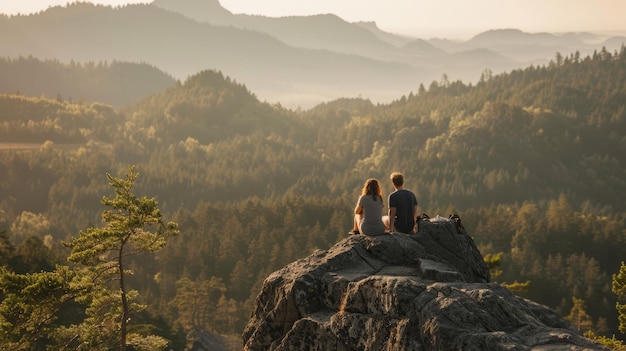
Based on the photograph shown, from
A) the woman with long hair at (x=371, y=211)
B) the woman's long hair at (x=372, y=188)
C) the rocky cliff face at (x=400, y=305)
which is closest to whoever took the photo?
the rocky cliff face at (x=400, y=305)

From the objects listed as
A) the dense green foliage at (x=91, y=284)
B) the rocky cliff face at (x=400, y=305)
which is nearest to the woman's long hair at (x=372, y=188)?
the rocky cliff face at (x=400, y=305)

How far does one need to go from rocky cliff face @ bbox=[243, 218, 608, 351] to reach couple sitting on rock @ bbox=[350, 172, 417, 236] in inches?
16.6

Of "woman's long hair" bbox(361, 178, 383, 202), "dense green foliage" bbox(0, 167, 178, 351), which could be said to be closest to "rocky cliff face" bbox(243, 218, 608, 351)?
"woman's long hair" bbox(361, 178, 383, 202)

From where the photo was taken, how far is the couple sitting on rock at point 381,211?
17.6 meters

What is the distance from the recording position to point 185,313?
94.8 meters

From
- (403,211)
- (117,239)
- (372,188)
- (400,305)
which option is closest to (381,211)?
(372,188)

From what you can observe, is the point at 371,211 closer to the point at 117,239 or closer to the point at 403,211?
the point at 403,211

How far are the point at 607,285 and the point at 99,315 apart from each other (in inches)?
4563

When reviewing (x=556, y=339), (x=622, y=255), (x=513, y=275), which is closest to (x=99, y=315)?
(x=556, y=339)

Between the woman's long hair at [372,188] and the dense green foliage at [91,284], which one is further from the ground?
the woman's long hair at [372,188]

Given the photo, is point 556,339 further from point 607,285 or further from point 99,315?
point 607,285

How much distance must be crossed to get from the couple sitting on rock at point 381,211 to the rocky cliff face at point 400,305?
42 cm

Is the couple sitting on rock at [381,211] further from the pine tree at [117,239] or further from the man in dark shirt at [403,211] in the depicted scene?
the pine tree at [117,239]

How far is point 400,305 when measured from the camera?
1334 centimetres
